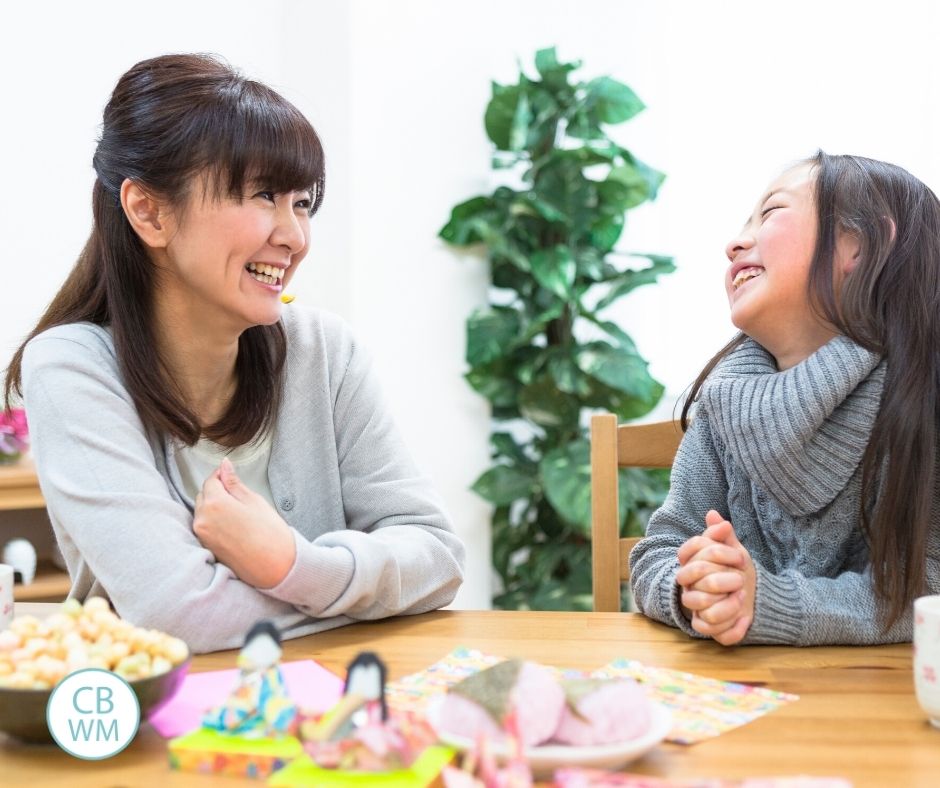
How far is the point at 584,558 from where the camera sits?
3.05 meters

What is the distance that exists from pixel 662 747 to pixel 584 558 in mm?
2282

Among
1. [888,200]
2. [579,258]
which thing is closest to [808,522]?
[888,200]

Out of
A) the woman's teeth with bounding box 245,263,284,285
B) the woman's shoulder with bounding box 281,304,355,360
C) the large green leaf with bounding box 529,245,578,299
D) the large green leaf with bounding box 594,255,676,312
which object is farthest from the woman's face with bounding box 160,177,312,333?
the large green leaf with bounding box 594,255,676,312

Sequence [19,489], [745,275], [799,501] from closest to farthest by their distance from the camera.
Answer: [799,501]
[745,275]
[19,489]

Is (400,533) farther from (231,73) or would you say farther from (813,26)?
(813,26)

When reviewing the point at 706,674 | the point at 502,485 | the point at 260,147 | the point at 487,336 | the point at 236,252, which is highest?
the point at 260,147

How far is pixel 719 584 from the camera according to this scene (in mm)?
1062

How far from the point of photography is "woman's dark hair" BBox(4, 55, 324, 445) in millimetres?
1226

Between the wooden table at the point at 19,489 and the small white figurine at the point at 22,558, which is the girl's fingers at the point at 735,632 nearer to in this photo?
the wooden table at the point at 19,489

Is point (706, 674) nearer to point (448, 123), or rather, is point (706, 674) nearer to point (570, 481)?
point (570, 481)

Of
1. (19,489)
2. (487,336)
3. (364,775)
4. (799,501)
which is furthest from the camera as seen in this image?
(487,336)

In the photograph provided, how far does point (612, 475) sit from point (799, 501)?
39 cm

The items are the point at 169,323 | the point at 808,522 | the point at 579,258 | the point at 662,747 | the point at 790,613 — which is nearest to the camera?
the point at 662,747

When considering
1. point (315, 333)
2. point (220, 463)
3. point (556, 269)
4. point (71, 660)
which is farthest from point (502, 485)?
point (71, 660)
